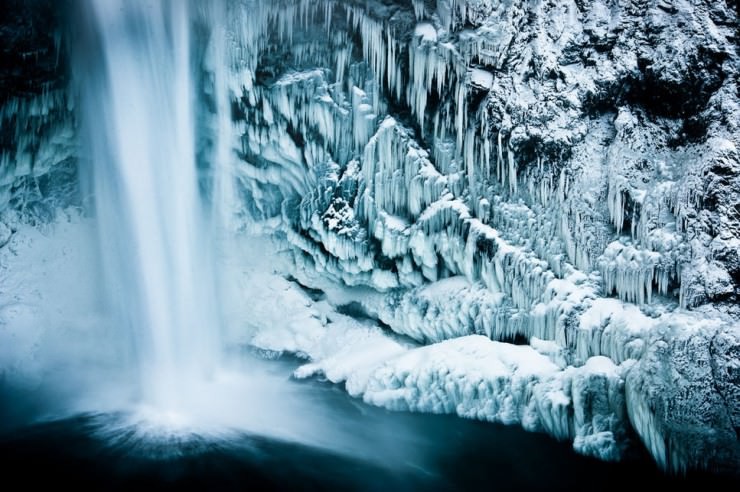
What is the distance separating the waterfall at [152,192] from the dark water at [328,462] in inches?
73.8

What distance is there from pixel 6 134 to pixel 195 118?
368cm

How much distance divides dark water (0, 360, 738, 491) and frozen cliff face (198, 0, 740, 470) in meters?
0.36

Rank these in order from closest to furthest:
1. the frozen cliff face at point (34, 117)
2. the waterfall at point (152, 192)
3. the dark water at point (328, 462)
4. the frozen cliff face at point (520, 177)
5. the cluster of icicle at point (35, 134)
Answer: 1. the frozen cliff face at point (520, 177)
2. the dark water at point (328, 462)
3. the frozen cliff face at point (34, 117)
4. the cluster of icicle at point (35, 134)
5. the waterfall at point (152, 192)

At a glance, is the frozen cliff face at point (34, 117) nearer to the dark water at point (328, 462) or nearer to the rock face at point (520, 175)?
the rock face at point (520, 175)

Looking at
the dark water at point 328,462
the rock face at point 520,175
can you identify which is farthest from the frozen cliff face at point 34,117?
the dark water at point 328,462

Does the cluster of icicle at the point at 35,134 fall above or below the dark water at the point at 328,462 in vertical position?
above

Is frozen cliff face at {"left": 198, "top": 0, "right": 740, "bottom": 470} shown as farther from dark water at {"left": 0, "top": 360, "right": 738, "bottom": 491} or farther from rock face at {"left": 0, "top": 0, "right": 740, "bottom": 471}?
dark water at {"left": 0, "top": 360, "right": 738, "bottom": 491}

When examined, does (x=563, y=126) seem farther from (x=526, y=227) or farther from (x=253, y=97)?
(x=253, y=97)

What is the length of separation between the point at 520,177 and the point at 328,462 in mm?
5665

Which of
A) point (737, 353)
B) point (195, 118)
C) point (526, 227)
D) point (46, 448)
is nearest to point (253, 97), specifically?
point (195, 118)

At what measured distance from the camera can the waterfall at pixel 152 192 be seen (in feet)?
33.1

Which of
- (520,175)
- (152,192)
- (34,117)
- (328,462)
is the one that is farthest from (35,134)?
(520,175)

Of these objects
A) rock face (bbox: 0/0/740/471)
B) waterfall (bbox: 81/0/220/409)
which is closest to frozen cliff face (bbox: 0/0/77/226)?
rock face (bbox: 0/0/740/471)

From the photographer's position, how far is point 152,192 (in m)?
11.1
